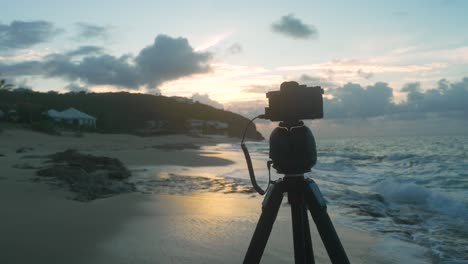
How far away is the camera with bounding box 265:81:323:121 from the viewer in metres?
1.84

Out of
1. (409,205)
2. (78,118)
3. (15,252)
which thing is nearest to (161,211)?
(15,252)

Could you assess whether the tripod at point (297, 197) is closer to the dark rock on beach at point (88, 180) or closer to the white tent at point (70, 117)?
the dark rock on beach at point (88, 180)

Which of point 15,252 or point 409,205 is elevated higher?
point 15,252

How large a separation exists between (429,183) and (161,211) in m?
8.31

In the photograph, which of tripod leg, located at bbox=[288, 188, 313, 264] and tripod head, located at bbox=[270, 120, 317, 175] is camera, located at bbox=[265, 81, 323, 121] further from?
tripod leg, located at bbox=[288, 188, 313, 264]

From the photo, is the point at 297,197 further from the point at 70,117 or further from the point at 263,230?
the point at 70,117

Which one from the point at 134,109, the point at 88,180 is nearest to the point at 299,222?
the point at 88,180

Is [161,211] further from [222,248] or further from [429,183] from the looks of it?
[429,183]

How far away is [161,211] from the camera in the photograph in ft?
17.2

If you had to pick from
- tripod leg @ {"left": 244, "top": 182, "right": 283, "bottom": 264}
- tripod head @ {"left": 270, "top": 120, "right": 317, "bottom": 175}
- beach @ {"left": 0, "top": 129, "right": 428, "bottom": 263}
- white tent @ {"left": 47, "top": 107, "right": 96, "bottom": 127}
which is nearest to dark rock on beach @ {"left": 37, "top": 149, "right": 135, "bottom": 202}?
beach @ {"left": 0, "top": 129, "right": 428, "bottom": 263}

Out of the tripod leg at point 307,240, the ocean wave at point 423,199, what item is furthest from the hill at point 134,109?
the tripod leg at point 307,240

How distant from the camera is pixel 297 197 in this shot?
1905 millimetres

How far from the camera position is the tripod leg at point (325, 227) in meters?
1.76

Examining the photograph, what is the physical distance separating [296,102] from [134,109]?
72192 mm
